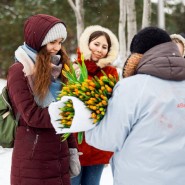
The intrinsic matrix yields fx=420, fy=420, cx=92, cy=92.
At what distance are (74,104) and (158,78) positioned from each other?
0.44 metres

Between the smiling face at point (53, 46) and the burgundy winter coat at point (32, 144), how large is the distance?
24cm

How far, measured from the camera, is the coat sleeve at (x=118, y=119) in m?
1.94

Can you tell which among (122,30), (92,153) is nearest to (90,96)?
(92,153)

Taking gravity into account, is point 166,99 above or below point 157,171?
above

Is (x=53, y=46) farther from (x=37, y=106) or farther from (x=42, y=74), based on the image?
(x=37, y=106)

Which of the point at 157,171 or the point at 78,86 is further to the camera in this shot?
the point at 78,86

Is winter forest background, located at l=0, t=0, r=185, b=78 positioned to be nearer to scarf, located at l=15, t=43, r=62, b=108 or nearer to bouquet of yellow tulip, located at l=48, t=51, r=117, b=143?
scarf, located at l=15, t=43, r=62, b=108

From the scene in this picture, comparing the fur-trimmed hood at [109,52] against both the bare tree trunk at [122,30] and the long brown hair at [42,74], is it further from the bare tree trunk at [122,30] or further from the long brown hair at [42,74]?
the bare tree trunk at [122,30]

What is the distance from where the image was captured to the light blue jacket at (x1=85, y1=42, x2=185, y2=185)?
1934mm

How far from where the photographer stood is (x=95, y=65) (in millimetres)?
3580

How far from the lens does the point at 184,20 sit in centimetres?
2186

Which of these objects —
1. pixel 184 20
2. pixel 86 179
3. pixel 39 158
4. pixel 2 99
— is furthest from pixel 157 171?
pixel 184 20

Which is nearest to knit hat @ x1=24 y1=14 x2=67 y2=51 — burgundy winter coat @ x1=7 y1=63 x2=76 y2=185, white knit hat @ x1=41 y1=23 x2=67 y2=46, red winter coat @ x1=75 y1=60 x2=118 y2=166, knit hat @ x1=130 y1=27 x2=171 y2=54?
white knit hat @ x1=41 y1=23 x2=67 y2=46

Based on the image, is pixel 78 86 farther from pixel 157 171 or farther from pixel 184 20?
pixel 184 20
